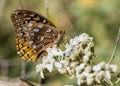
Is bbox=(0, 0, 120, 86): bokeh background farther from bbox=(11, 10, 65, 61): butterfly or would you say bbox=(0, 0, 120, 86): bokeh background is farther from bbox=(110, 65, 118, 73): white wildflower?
bbox=(110, 65, 118, 73): white wildflower

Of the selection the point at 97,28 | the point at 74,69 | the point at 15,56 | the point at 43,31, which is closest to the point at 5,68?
the point at 15,56

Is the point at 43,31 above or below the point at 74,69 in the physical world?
above

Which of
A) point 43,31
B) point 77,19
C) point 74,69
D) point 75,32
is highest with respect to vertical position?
point 77,19

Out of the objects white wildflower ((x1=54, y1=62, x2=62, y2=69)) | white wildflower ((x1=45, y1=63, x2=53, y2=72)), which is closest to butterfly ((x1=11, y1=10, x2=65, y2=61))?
white wildflower ((x1=45, y1=63, x2=53, y2=72))

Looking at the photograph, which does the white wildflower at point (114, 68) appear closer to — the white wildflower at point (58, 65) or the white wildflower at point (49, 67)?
the white wildflower at point (58, 65)

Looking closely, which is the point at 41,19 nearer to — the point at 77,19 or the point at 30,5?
the point at 77,19

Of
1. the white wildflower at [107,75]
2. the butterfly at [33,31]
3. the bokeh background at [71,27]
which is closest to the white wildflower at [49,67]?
the butterfly at [33,31]
